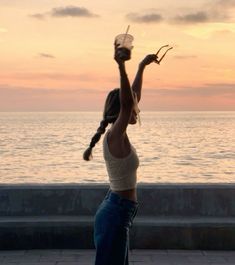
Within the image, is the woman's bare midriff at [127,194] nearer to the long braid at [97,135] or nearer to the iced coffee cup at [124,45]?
the long braid at [97,135]

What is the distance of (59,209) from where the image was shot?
809 centimetres

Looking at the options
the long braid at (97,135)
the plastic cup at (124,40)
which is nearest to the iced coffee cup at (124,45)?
the plastic cup at (124,40)

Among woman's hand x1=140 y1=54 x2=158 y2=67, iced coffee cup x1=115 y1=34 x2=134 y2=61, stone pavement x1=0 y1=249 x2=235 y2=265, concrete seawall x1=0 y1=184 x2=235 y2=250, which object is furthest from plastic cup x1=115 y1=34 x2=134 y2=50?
concrete seawall x1=0 y1=184 x2=235 y2=250

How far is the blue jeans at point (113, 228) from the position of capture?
4.17 m

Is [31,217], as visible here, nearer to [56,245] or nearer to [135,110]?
[56,245]

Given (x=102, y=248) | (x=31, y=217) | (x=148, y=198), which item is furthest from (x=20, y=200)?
(x=102, y=248)

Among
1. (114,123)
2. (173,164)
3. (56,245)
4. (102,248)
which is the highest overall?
(114,123)

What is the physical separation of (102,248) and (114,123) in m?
0.81

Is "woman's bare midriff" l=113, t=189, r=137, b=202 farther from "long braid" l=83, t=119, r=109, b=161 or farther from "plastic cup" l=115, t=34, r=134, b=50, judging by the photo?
"plastic cup" l=115, t=34, r=134, b=50

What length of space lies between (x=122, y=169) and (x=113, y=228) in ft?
1.24

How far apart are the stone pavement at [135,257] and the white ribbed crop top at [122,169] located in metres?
3.05

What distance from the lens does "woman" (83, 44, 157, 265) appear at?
4105 mm

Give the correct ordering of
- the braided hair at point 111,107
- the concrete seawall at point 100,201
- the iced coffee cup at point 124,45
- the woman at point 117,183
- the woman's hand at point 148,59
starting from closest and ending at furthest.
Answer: the iced coffee cup at point 124,45, the woman at point 117,183, the braided hair at point 111,107, the woman's hand at point 148,59, the concrete seawall at point 100,201

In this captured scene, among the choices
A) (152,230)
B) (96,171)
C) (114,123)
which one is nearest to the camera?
(114,123)
